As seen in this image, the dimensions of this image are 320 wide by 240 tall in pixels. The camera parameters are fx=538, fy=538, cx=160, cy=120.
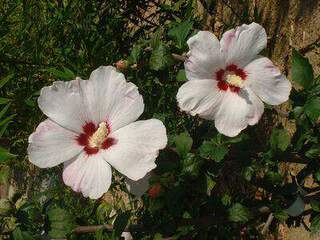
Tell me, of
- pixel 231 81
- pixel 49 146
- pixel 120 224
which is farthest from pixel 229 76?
pixel 120 224

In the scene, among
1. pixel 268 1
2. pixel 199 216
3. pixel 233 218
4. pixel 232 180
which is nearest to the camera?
pixel 233 218

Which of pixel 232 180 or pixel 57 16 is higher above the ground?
pixel 57 16

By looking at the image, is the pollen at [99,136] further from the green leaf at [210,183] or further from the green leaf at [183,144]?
the green leaf at [210,183]

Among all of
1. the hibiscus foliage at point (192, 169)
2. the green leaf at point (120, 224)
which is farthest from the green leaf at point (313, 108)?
the green leaf at point (120, 224)

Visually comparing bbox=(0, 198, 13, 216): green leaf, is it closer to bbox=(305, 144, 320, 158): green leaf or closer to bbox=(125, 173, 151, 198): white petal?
bbox=(125, 173, 151, 198): white petal

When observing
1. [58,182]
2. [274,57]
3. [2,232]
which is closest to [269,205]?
[2,232]

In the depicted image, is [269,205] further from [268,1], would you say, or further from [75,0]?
[75,0]
